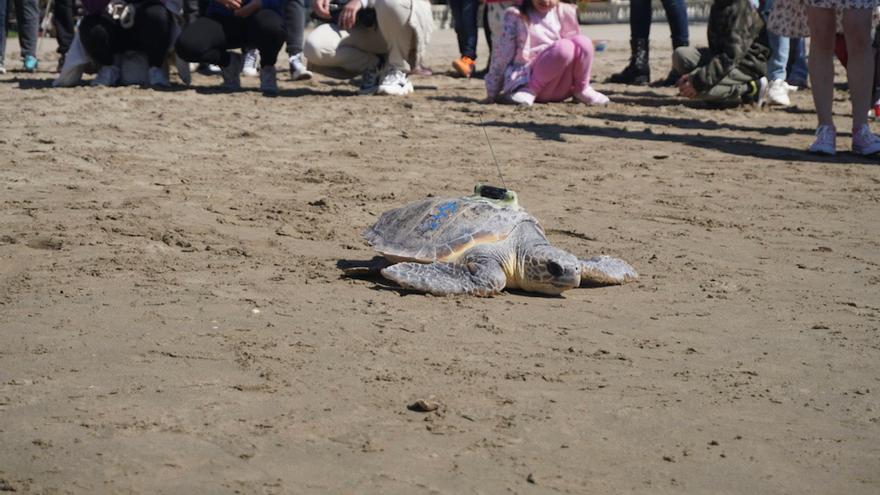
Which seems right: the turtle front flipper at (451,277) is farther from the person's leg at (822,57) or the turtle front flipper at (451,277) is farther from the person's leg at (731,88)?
the person's leg at (731,88)

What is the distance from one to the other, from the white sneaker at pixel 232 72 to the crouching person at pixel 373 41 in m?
0.70

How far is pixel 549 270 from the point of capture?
467cm

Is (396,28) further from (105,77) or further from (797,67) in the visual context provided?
(797,67)

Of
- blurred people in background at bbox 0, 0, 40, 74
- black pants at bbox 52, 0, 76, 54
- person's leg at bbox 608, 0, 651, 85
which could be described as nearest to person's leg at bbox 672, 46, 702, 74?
person's leg at bbox 608, 0, 651, 85

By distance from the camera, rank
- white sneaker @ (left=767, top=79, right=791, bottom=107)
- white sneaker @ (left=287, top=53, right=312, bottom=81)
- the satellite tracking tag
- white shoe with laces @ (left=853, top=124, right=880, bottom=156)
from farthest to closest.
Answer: white sneaker @ (left=287, top=53, right=312, bottom=81) < white sneaker @ (left=767, top=79, right=791, bottom=107) < white shoe with laces @ (left=853, top=124, right=880, bottom=156) < the satellite tracking tag

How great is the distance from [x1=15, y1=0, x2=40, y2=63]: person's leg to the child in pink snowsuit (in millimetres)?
4823

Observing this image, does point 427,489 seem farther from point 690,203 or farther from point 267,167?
point 267,167

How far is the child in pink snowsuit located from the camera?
9.65 metres

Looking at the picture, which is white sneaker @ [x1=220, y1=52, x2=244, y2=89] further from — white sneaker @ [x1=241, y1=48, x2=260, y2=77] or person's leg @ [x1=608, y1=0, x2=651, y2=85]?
person's leg @ [x1=608, y1=0, x2=651, y2=85]

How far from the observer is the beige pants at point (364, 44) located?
9.84 m

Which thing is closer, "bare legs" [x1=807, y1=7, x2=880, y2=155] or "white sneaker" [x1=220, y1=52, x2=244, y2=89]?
"bare legs" [x1=807, y1=7, x2=880, y2=155]

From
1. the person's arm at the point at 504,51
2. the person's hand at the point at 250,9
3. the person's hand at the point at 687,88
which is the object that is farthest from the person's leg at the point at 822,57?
the person's hand at the point at 250,9

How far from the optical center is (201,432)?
124 inches

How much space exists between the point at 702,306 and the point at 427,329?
1.12m
